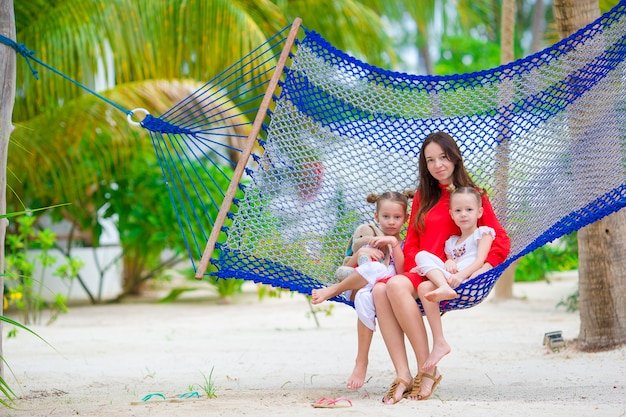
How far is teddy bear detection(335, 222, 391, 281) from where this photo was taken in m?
2.74

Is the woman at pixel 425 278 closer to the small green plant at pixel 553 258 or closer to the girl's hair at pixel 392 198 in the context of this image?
the girl's hair at pixel 392 198

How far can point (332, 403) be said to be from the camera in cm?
241

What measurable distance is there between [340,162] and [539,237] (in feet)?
2.44

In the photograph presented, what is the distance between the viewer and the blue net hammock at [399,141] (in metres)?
2.77

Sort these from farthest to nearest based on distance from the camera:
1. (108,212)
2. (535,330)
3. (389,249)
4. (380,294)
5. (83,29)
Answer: (108,212)
(83,29)
(535,330)
(389,249)
(380,294)

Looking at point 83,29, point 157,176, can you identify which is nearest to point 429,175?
point 83,29

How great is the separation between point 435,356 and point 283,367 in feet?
3.31

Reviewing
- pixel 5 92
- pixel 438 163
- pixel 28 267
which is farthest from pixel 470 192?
pixel 28 267

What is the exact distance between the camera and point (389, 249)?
9.02 ft

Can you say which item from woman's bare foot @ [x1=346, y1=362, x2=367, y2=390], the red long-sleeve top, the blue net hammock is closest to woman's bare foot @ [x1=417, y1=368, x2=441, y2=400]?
woman's bare foot @ [x1=346, y1=362, x2=367, y2=390]

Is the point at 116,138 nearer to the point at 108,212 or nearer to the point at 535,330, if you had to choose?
the point at 108,212

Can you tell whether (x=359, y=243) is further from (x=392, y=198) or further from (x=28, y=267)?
(x=28, y=267)

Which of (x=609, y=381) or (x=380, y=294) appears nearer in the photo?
(x=380, y=294)

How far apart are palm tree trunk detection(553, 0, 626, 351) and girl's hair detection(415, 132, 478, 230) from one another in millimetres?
829
